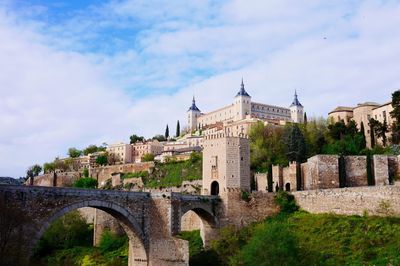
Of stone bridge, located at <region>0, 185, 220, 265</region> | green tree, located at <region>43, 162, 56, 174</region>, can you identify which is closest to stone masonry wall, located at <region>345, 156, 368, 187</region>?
stone bridge, located at <region>0, 185, 220, 265</region>

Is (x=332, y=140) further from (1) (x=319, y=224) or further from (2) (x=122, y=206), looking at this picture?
(2) (x=122, y=206)

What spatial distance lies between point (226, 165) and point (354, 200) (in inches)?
420

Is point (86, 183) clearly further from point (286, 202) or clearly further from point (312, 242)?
point (312, 242)

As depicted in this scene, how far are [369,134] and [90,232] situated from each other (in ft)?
114

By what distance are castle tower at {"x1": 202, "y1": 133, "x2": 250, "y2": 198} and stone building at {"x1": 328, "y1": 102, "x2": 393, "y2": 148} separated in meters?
23.0

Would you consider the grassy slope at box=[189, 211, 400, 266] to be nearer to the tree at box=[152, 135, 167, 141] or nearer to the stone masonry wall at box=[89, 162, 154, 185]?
the stone masonry wall at box=[89, 162, 154, 185]

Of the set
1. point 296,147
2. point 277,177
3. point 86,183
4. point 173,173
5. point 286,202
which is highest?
point 296,147

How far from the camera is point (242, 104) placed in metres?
106

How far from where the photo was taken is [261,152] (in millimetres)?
62375

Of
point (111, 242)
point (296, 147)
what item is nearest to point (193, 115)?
point (296, 147)

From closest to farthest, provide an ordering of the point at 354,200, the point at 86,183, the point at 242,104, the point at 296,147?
1. the point at 354,200
2. the point at 296,147
3. the point at 86,183
4. the point at 242,104

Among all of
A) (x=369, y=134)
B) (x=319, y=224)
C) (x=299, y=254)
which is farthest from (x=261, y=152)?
(x=299, y=254)

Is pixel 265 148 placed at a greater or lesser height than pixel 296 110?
lesser

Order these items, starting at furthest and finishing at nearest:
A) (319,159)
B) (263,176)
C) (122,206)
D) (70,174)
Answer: (70,174)
(263,176)
(319,159)
(122,206)
